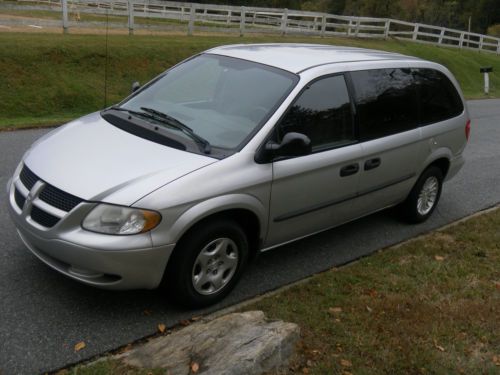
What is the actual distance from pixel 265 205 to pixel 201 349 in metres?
1.31

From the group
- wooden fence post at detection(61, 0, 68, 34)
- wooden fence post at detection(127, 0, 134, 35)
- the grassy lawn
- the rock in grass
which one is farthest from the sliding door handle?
wooden fence post at detection(127, 0, 134, 35)

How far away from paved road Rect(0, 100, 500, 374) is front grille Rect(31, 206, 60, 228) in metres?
0.63

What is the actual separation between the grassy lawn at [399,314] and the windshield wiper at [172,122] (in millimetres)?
1219

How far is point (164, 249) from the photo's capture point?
3.61 meters

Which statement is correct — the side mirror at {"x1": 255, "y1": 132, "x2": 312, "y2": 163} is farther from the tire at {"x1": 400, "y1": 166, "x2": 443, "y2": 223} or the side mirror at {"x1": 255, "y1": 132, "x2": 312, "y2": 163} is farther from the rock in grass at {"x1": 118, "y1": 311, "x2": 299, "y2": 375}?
the tire at {"x1": 400, "y1": 166, "x2": 443, "y2": 223}

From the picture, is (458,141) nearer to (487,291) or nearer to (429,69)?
(429,69)

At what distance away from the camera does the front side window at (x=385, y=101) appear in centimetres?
500

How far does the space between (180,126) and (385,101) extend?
6.74ft

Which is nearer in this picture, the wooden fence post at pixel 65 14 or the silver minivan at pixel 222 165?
the silver minivan at pixel 222 165

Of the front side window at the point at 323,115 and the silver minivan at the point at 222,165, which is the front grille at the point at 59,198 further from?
the front side window at the point at 323,115

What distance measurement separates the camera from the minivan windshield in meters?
4.27

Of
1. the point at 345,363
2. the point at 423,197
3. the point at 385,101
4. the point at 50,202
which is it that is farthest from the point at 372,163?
the point at 50,202

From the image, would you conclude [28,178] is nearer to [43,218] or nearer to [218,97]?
[43,218]

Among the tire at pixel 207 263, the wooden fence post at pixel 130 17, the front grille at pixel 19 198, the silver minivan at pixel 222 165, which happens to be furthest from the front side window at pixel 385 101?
the wooden fence post at pixel 130 17
